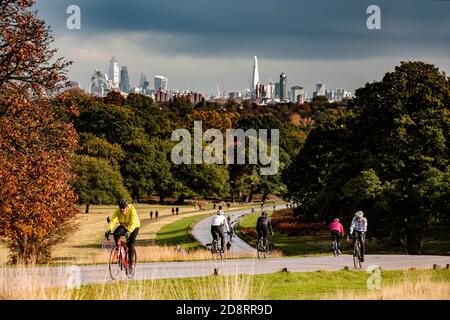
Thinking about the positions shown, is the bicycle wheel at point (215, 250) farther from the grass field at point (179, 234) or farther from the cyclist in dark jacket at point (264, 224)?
the grass field at point (179, 234)

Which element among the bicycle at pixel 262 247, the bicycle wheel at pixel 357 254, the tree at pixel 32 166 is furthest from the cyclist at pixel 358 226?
the tree at pixel 32 166

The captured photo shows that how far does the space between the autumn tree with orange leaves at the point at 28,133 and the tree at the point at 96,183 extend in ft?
194

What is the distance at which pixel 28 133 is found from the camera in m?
24.7

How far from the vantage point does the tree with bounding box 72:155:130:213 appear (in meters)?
84.9

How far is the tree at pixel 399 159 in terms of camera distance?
38.1m

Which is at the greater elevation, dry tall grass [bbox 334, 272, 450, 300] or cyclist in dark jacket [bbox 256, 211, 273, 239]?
cyclist in dark jacket [bbox 256, 211, 273, 239]

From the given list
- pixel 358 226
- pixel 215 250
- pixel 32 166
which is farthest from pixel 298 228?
pixel 32 166

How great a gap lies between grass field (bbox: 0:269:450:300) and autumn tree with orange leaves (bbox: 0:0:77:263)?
8783mm

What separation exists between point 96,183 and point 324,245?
43803mm

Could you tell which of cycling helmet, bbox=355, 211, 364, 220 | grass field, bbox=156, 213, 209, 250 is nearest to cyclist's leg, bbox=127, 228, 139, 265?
cycling helmet, bbox=355, 211, 364, 220

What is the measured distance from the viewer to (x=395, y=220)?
129 ft

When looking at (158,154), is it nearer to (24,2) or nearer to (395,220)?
(395,220)

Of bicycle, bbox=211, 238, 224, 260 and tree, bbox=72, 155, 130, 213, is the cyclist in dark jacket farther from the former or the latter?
tree, bbox=72, 155, 130, 213
